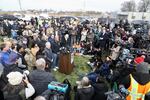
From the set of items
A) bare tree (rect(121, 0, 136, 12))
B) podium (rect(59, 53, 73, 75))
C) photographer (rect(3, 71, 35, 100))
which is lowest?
bare tree (rect(121, 0, 136, 12))

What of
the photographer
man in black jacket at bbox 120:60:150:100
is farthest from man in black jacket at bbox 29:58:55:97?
man in black jacket at bbox 120:60:150:100

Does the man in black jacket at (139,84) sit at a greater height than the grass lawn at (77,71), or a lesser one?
greater

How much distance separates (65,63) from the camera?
10586 millimetres

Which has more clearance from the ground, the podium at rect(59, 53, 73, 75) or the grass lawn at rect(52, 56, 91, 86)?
the podium at rect(59, 53, 73, 75)

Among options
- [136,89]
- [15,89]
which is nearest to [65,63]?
[136,89]

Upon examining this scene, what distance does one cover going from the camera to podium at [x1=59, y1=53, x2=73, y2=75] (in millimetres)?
10359

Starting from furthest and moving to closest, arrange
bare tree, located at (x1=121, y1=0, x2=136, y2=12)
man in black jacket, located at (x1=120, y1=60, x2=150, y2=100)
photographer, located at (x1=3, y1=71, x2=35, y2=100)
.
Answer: bare tree, located at (x1=121, y1=0, x2=136, y2=12)
man in black jacket, located at (x1=120, y1=60, x2=150, y2=100)
photographer, located at (x1=3, y1=71, x2=35, y2=100)

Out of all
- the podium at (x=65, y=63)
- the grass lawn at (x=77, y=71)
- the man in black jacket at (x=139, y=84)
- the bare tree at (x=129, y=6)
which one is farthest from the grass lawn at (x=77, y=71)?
the bare tree at (x=129, y=6)

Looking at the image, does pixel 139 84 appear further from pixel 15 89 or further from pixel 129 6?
pixel 129 6

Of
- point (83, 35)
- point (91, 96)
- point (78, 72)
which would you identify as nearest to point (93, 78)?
point (91, 96)

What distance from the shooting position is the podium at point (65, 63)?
34.0 feet

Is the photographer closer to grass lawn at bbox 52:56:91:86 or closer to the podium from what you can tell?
grass lawn at bbox 52:56:91:86

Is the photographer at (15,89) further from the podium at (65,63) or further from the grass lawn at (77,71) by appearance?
the podium at (65,63)

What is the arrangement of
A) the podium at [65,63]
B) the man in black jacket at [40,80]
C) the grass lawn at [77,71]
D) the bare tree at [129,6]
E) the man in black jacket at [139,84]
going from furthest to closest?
the bare tree at [129,6] → the podium at [65,63] → the grass lawn at [77,71] → the man in black jacket at [40,80] → the man in black jacket at [139,84]
